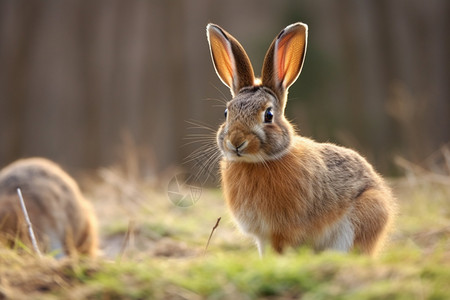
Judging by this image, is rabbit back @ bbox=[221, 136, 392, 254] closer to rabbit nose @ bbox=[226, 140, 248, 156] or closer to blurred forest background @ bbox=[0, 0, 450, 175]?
rabbit nose @ bbox=[226, 140, 248, 156]

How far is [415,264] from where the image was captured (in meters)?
2.84

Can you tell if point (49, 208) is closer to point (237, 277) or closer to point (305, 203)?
point (305, 203)

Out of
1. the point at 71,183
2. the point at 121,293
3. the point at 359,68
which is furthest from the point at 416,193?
the point at 359,68

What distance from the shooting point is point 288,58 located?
4.34m

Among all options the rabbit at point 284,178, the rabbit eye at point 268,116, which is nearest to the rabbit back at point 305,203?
the rabbit at point 284,178

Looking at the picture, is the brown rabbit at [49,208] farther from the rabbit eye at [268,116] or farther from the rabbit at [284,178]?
the rabbit eye at [268,116]

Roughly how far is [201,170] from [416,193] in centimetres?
312

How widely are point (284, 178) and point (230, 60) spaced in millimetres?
953

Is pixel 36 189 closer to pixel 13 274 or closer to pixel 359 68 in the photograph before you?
pixel 13 274

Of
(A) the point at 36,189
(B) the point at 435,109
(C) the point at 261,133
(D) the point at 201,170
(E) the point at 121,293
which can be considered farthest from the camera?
(B) the point at 435,109

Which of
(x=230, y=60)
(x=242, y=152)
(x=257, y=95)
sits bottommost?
(x=242, y=152)

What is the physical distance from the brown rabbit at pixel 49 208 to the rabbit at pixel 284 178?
2.05m

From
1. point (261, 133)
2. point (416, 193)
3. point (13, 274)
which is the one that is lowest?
point (416, 193)

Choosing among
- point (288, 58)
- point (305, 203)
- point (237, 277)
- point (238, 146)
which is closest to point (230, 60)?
point (288, 58)
